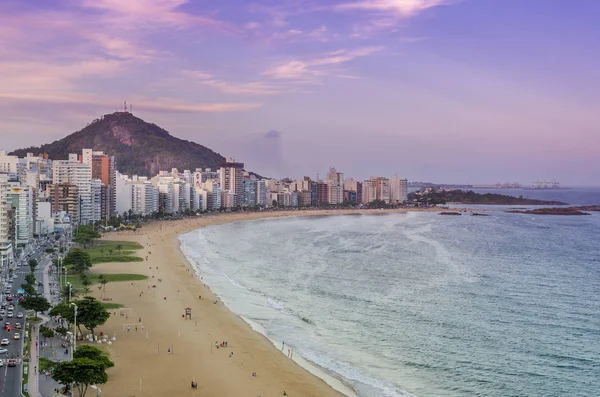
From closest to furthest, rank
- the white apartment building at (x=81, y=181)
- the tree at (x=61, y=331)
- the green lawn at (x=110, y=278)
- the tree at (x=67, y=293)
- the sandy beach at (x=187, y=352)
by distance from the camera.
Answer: the sandy beach at (x=187, y=352), the tree at (x=61, y=331), the tree at (x=67, y=293), the green lawn at (x=110, y=278), the white apartment building at (x=81, y=181)

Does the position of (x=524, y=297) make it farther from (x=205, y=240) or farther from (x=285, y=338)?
(x=205, y=240)

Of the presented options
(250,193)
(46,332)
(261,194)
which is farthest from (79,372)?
(261,194)

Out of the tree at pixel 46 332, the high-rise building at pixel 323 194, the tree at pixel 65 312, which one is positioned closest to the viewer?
the tree at pixel 46 332

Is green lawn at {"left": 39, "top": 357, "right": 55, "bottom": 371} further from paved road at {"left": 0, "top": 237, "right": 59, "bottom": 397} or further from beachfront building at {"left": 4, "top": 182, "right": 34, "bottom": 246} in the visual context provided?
beachfront building at {"left": 4, "top": 182, "right": 34, "bottom": 246}

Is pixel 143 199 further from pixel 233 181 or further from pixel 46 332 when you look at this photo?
pixel 46 332

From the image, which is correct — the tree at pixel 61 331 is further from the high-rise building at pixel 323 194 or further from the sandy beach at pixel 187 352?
the high-rise building at pixel 323 194

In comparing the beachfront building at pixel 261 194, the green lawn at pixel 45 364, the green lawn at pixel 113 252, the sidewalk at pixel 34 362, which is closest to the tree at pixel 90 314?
the sidewalk at pixel 34 362

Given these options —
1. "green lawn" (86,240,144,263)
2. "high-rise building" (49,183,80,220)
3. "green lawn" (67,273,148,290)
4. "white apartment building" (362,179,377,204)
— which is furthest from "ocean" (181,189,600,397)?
"white apartment building" (362,179,377,204)

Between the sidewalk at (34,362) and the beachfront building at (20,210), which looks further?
the beachfront building at (20,210)
